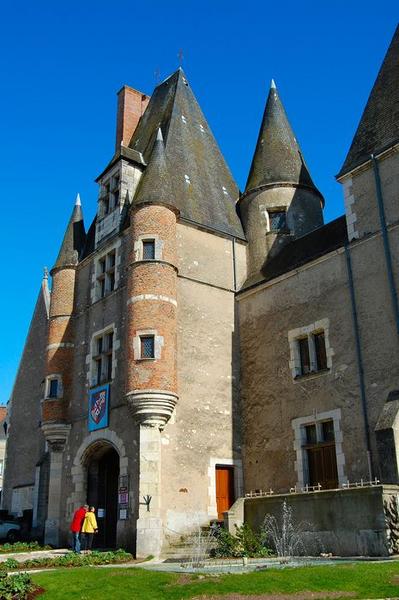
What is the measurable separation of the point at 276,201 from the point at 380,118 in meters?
5.67

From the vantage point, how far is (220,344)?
21.1m

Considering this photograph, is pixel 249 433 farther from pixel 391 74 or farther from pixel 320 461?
pixel 391 74

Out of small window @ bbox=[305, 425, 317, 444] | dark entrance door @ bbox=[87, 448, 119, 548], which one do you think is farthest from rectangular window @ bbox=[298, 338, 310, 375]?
dark entrance door @ bbox=[87, 448, 119, 548]

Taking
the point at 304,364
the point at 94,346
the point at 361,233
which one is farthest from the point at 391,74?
the point at 94,346

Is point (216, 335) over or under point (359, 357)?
over

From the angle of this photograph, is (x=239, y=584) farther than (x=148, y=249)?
No

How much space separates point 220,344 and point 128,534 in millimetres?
6770

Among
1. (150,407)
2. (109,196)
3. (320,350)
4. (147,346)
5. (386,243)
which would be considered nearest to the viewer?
(386,243)

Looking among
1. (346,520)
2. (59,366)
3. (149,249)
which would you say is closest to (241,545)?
(346,520)

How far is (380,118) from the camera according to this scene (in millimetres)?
19391

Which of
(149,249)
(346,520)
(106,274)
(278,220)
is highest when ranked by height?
(278,220)

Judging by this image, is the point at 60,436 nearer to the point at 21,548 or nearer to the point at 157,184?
the point at 21,548

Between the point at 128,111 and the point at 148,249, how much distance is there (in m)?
11.5

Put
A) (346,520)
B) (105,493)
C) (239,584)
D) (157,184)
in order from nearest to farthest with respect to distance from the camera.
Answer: (239,584), (346,520), (105,493), (157,184)
